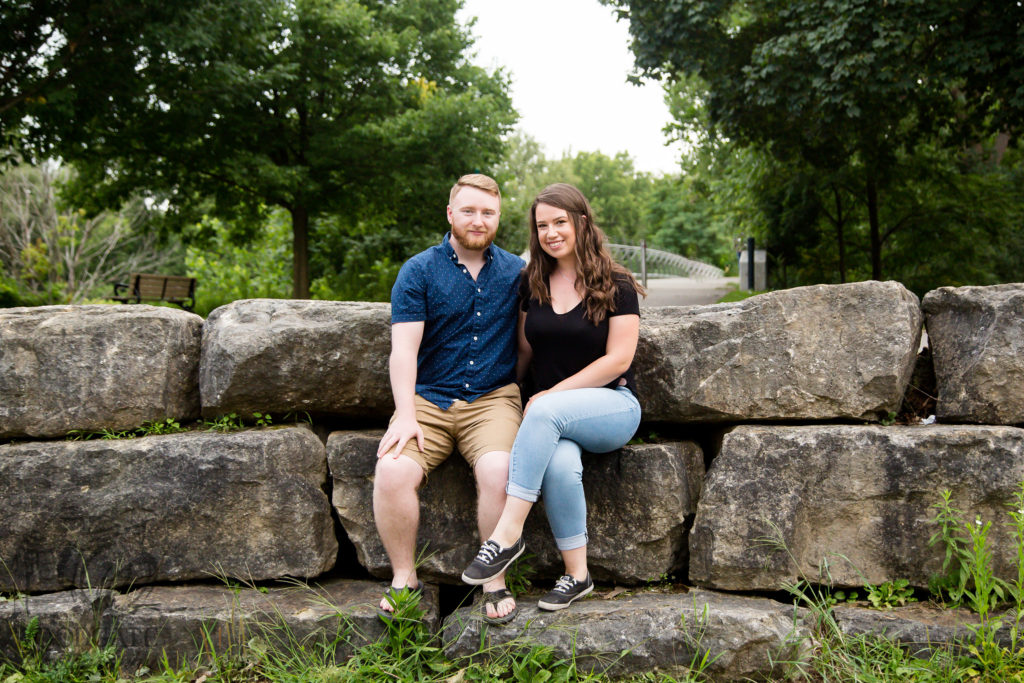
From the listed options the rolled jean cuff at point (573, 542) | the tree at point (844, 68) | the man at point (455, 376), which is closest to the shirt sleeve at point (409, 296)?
the man at point (455, 376)

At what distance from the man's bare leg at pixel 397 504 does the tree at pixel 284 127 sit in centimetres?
908

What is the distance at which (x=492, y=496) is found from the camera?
2.87 m

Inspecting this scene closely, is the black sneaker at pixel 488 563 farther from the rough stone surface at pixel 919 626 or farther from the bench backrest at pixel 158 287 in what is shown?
the bench backrest at pixel 158 287

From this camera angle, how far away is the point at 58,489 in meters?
3.12

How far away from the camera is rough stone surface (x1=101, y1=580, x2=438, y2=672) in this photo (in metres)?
3.00

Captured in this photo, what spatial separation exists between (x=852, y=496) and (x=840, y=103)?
261 inches

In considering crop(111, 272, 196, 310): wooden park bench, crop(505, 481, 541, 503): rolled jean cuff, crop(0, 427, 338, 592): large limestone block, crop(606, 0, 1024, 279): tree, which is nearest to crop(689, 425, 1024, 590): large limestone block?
crop(505, 481, 541, 503): rolled jean cuff

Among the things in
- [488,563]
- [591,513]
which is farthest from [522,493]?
[591,513]

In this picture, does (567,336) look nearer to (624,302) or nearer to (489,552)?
(624,302)

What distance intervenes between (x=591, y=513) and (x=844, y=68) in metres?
6.74

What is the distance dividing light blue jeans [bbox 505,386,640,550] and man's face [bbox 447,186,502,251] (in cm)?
73

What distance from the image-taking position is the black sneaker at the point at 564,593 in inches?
114

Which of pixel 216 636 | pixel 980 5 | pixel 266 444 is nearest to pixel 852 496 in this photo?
pixel 266 444

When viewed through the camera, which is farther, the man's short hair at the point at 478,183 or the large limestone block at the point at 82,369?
the large limestone block at the point at 82,369
